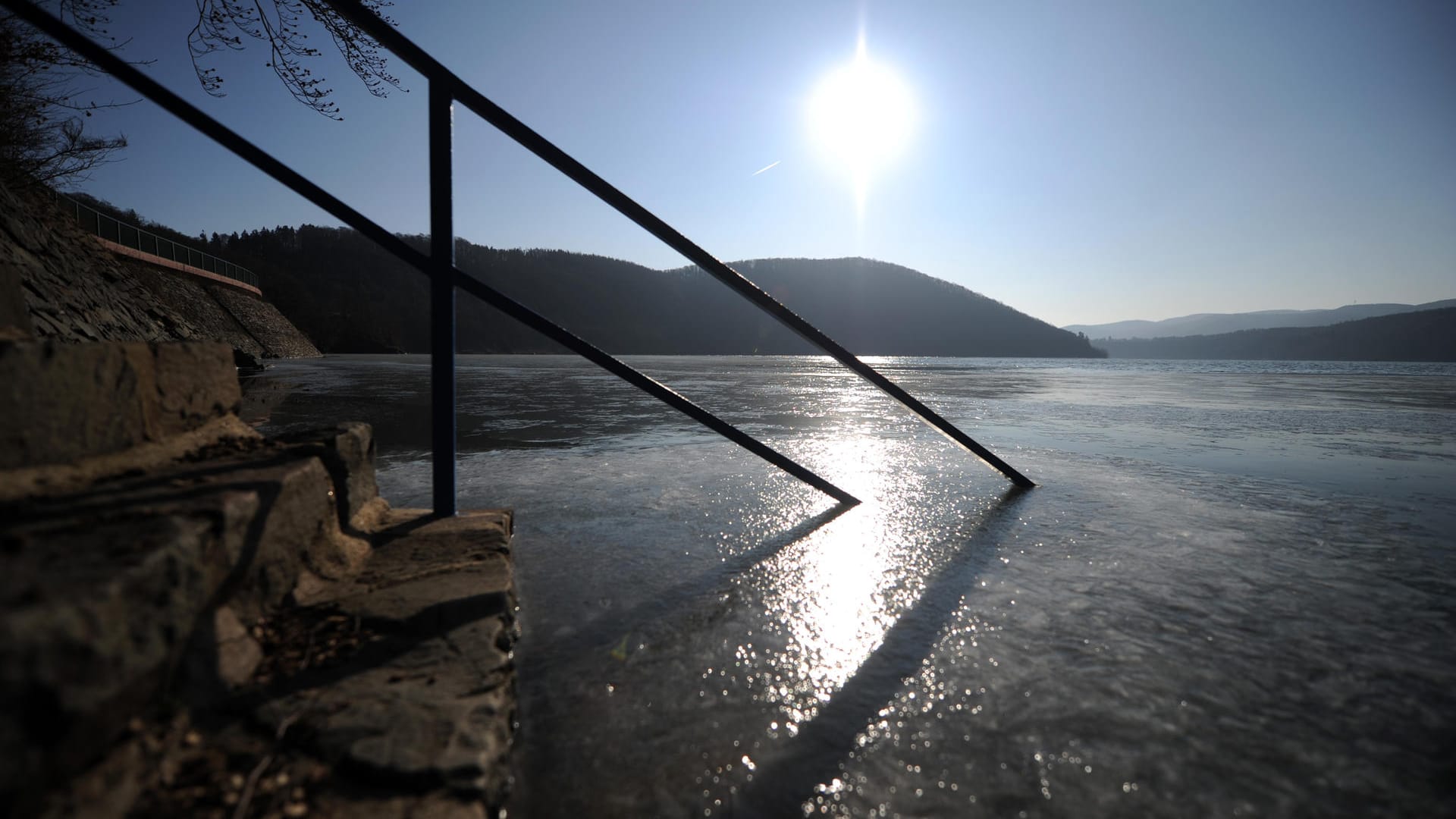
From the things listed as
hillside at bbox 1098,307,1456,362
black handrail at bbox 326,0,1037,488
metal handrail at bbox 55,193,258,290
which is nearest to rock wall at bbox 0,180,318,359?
metal handrail at bbox 55,193,258,290

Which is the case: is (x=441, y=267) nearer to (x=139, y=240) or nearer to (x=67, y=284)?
(x=67, y=284)

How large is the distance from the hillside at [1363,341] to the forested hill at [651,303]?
1033 inches

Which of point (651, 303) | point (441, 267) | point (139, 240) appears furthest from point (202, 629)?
point (651, 303)

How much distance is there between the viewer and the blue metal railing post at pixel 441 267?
2.70 meters

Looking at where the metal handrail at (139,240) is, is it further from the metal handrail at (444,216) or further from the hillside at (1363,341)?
the hillside at (1363,341)

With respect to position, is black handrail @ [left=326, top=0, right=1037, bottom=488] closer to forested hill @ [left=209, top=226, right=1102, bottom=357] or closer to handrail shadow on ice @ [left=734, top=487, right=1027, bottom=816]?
handrail shadow on ice @ [left=734, top=487, right=1027, bottom=816]

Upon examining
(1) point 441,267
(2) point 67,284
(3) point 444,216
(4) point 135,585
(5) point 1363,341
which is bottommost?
(4) point 135,585

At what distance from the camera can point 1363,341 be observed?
89.5 m

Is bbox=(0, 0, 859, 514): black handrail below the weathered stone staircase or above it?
above

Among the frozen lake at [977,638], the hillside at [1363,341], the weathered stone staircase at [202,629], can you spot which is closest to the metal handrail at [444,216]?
the frozen lake at [977,638]

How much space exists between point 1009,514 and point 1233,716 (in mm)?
1966

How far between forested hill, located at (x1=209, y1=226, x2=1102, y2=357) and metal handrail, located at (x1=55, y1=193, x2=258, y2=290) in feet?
144

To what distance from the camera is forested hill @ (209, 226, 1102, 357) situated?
78.2m

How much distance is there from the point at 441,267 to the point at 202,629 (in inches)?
71.8
